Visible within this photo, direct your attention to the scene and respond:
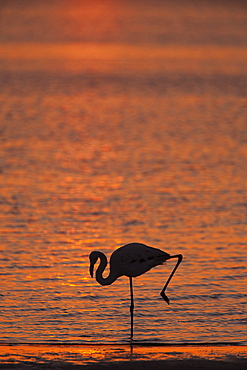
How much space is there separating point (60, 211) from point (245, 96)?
2622cm

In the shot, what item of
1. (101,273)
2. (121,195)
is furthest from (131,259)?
(121,195)

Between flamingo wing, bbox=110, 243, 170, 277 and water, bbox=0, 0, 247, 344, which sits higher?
water, bbox=0, 0, 247, 344

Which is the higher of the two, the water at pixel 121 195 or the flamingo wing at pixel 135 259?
the water at pixel 121 195

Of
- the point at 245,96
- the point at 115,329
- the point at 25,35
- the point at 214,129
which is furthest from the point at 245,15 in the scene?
the point at 115,329

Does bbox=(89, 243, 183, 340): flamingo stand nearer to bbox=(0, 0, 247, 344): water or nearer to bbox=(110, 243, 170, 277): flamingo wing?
bbox=(110, 243, 170, 277): flamingo wing

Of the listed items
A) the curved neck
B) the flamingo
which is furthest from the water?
the flamingo

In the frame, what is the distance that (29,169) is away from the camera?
85.6ft

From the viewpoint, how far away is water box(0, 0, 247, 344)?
13.7 meters

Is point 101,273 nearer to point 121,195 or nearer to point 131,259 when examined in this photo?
point 131,259

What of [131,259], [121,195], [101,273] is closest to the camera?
[131,259]

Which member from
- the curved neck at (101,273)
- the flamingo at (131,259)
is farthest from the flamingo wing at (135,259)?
the curved neck at (101,273)

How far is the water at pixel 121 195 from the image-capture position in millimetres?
13656

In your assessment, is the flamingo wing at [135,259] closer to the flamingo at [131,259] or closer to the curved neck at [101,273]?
the flamingo at [131,259]

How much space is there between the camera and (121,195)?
911 inches
